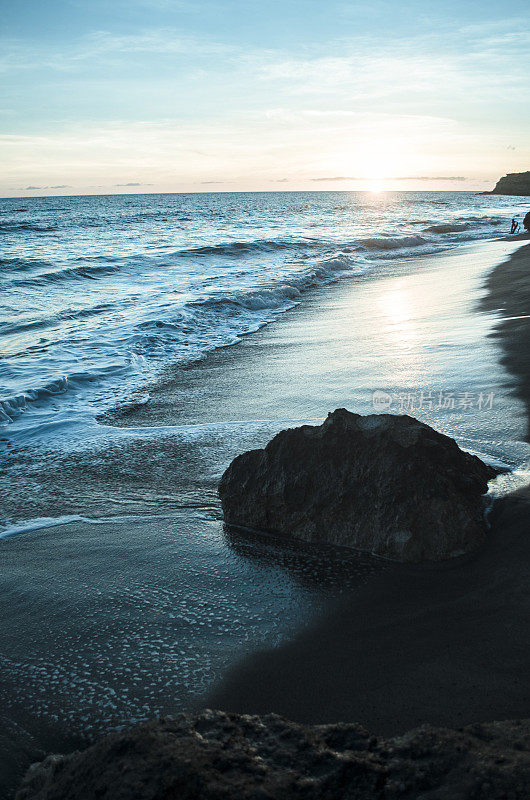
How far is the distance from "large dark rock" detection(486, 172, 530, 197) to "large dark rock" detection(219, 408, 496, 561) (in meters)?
130

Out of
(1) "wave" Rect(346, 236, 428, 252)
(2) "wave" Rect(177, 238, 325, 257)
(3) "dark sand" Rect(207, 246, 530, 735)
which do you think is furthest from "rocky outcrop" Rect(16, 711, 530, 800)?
(1) "wave" Rect(346, 236, 428, 252)

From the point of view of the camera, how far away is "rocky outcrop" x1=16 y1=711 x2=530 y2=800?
51.2 inches

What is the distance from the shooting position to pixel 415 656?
218 cm

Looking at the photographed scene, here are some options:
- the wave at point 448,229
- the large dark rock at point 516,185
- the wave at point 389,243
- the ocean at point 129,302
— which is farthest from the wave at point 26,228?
the large dark rock at point 516,185

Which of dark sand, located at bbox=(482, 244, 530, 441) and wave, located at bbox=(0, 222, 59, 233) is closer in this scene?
dark sand, located at bbox=(482, 244, 530, 441)

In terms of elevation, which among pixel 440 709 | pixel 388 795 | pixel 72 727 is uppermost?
pixel 388 795

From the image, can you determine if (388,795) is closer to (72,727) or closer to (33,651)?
(72,727)

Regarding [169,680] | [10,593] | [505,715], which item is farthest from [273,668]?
[10,593]

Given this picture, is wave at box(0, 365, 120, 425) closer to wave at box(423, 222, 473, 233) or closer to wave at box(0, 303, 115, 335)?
wave at box(0, 303, 115, 335)

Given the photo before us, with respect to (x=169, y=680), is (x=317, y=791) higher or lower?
higher

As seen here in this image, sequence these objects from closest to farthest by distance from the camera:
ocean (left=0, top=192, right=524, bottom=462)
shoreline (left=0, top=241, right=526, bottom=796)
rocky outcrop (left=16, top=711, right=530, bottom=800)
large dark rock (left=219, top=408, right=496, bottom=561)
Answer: rocky outcrop (left=16, top=711, right=530, bottom=800)
shoreline (left=0, top=241, right=526, bottom=796)
large dark rock (left=219, top=408, right=496, bottom=561)
ocean (left=0, top=192, right=524, bottom=462)

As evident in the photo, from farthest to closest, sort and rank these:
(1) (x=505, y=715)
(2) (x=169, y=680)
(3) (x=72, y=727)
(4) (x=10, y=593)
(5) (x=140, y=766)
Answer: (4) (x=10, y=593) < (2) (x=169, y=680) < (3) (x=72, y=727) < (1) (x=505, y=715) < (5) (x=140, y=766)

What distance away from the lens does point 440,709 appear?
6.22 ft

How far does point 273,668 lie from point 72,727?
0.74m
